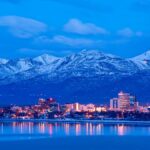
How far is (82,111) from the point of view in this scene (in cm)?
16362

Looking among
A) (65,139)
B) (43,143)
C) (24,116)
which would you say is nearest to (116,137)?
(65,139)

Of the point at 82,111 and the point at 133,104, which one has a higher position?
the point at 133,104

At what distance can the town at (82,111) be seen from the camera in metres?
154

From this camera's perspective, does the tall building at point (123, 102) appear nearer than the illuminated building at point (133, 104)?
No

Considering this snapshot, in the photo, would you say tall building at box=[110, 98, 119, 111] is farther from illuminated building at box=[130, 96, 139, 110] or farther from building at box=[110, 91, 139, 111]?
illuminated building at box=[130, 96, 139, 110]

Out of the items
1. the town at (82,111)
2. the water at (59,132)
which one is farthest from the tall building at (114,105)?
the water at (59,132)

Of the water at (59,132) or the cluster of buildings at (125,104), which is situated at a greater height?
the cluster of buildings at (125,104)

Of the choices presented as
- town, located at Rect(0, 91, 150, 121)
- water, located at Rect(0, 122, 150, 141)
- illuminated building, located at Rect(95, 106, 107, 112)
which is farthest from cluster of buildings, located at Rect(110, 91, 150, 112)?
water, located at Rect(0, 122, 150, 141)

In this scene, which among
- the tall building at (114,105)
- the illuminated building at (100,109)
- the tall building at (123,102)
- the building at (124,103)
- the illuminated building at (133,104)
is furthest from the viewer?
the tall building at (114,105)

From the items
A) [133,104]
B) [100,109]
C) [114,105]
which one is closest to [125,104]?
[133,104]

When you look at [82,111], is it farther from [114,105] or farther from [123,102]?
[123,102]

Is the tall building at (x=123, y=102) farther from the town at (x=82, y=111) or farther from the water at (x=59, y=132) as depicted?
the water at (x=59, y=132)

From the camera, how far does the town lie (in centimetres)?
15425

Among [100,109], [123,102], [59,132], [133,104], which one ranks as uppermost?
[123,102]
